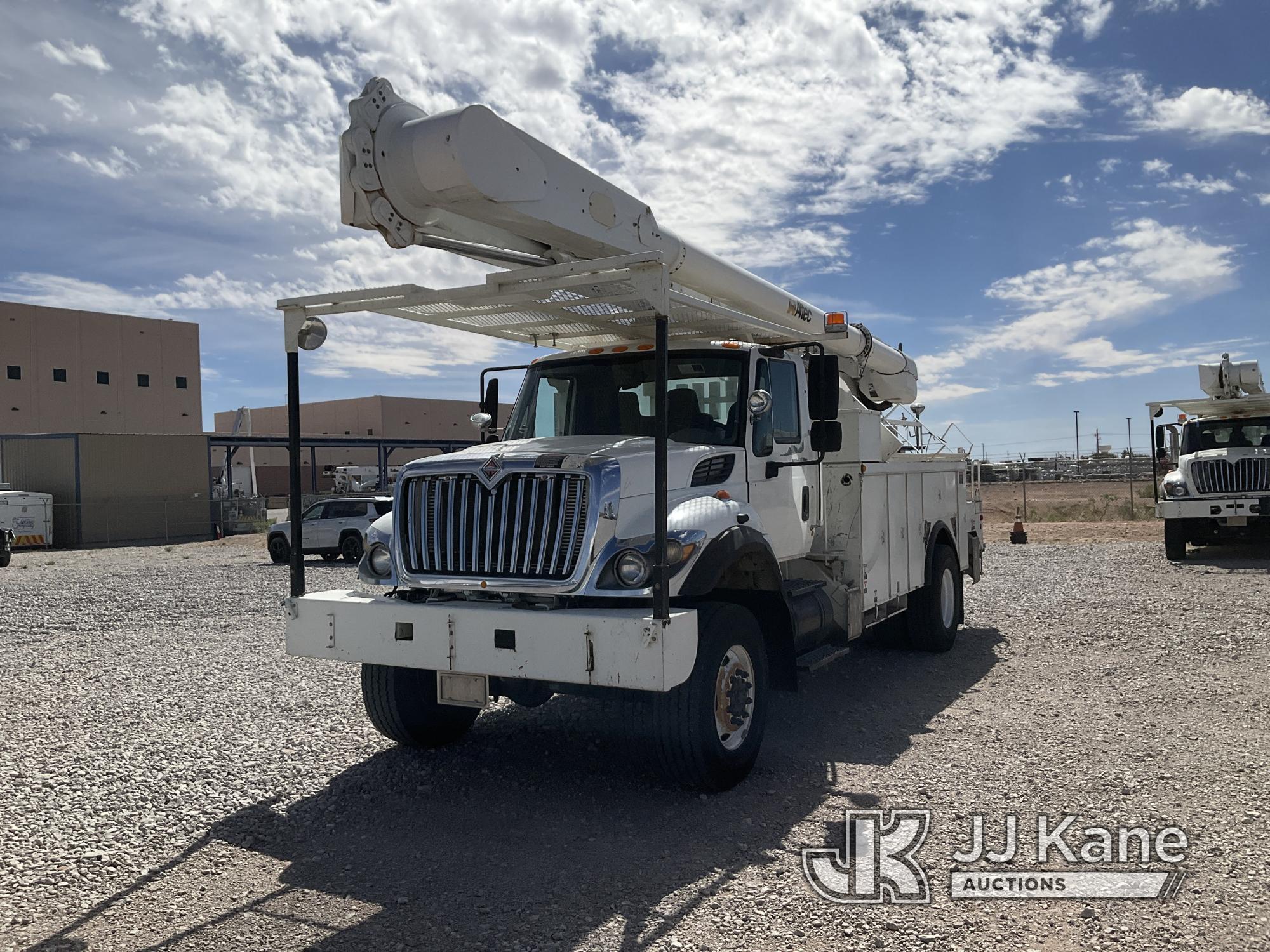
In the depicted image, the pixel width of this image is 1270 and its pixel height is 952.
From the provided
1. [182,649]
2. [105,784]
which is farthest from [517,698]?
[182,649]

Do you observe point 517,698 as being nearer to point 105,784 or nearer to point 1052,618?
point 105,784

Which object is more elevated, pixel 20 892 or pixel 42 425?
pixel 42 425

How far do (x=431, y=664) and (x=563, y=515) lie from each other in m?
1.02

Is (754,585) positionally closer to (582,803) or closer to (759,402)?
(759,402)

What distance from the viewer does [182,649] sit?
10.3m

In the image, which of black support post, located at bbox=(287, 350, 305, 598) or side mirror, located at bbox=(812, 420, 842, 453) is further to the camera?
side mirror, located at bbox=(812, 420, 842, 453)

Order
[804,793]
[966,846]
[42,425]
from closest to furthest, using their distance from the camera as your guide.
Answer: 1. [966,846]
2. [804,793]
3. [42,425]

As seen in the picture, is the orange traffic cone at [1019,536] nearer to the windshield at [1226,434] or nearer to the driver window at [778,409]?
the windshield at [1226,434]

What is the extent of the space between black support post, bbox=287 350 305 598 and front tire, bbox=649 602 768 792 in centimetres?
226

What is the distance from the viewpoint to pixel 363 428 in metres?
66.8

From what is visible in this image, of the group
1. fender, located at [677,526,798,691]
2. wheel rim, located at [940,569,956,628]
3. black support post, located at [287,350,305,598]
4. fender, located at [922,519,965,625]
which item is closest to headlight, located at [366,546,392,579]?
black support post, located at [287,350,305,598]

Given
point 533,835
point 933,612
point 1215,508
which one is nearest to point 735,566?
point 533,835

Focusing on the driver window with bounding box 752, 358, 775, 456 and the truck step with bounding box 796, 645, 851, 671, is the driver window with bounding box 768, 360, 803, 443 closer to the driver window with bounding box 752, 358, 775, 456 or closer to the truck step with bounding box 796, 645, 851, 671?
the driver window with bounding box 752, 358, 775, 456

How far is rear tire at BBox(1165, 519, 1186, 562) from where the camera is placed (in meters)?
17.2
